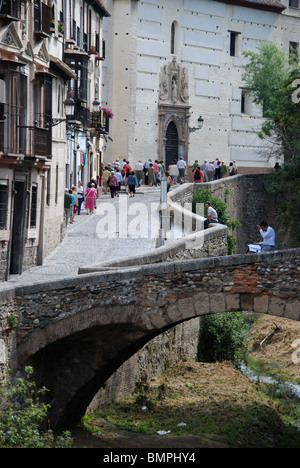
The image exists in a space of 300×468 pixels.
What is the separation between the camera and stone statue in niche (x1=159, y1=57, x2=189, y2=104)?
55094mm

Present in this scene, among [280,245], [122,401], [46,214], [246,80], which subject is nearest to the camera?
[122,401]

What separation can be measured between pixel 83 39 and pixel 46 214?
45.3ft

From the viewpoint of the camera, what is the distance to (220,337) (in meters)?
29.0

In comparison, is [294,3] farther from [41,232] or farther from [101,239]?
[41,232]

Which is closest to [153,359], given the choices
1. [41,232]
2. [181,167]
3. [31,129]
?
[41,232]

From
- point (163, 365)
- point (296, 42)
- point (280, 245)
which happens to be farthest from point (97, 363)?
point (296, 42)

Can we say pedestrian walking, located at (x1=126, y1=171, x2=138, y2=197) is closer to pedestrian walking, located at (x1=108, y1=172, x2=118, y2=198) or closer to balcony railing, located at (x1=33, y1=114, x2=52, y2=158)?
pedestrian walking, located at (x1=108, y1=172, x2=118, y2=198)

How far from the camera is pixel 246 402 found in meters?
24.7

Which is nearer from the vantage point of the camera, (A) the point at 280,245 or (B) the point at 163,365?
(B) the point at 163,365

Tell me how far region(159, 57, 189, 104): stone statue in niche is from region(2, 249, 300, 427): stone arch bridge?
37070mm

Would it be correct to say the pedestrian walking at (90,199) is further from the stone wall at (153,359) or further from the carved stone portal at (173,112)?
the carved stone portal at (173,112)

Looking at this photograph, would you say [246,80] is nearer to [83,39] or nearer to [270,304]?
[83,39]

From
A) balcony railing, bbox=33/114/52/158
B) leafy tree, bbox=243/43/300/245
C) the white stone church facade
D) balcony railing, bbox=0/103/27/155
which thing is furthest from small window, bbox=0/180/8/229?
the white stone church facade

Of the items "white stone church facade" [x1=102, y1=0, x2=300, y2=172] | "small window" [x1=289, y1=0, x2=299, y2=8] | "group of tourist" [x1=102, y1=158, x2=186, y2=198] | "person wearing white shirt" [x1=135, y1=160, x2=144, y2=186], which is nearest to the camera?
"group of tourist" [x1=102, y1=158, x2=186, y2=198]
